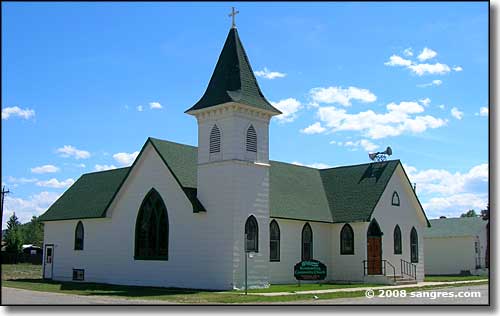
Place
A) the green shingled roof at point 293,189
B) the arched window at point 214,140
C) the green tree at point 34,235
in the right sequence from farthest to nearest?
the green tree at point 34,235 < the green shingled roof at point 293,189 < the arched window at point 214,140

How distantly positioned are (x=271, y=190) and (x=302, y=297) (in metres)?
11.1

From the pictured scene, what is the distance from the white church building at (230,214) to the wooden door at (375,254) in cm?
6

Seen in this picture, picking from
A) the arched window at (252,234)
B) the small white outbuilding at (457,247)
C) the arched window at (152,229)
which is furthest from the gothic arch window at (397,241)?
the small white outbuilding at (457,247)

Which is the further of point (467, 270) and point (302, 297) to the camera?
point (467, 270)

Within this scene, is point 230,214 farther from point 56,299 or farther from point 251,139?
point 56,299

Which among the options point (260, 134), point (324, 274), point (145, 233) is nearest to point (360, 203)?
point (324, 274)

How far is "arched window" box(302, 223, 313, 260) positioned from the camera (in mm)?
36156

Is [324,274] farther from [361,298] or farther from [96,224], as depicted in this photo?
[96,224]

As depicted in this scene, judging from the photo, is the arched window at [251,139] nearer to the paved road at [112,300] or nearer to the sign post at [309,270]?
the sign post at [309,270]

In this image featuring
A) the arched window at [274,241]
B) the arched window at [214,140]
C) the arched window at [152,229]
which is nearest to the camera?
the arched window at [214,140]

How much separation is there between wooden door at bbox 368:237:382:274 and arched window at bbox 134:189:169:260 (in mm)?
11538

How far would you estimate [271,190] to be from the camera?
35969mm

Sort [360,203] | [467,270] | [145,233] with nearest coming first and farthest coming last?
[145,233] < [360,203] < [467,270]

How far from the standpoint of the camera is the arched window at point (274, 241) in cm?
3384
